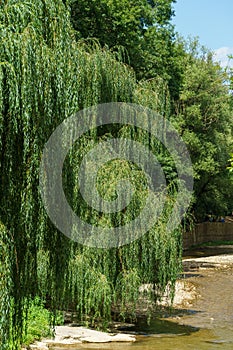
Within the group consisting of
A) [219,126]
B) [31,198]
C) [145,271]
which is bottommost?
[145,271]

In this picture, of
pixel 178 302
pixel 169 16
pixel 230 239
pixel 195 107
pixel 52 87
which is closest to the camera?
pixel 52 87

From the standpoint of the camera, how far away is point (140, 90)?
1468 centimetres

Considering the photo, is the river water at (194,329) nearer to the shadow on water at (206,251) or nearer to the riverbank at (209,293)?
the riverbank at (209,293)

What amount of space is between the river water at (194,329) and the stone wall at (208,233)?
54.5 feet

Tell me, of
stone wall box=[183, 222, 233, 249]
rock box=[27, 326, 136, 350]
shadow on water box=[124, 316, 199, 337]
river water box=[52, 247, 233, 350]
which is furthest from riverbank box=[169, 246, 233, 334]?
rock box=[27, 326, 136, 350]

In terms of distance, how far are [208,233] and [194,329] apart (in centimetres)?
2874

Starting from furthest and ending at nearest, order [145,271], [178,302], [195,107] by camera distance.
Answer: [195,107] < [178,302] < [145,271]

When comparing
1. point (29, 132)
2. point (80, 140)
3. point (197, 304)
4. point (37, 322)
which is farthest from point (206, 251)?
point (29, 132)

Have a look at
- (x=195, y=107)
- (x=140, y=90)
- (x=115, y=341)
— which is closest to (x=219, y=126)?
(x=195, y=107)

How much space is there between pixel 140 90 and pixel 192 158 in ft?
55.8

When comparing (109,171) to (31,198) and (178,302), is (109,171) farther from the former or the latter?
(178,302)

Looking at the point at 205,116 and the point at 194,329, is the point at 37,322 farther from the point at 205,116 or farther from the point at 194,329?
the point at 205,116

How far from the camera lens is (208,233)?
146ft

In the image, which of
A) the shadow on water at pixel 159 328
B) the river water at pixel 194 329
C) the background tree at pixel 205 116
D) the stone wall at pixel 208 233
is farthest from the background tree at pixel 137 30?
the stone wall at pixel 208 233
